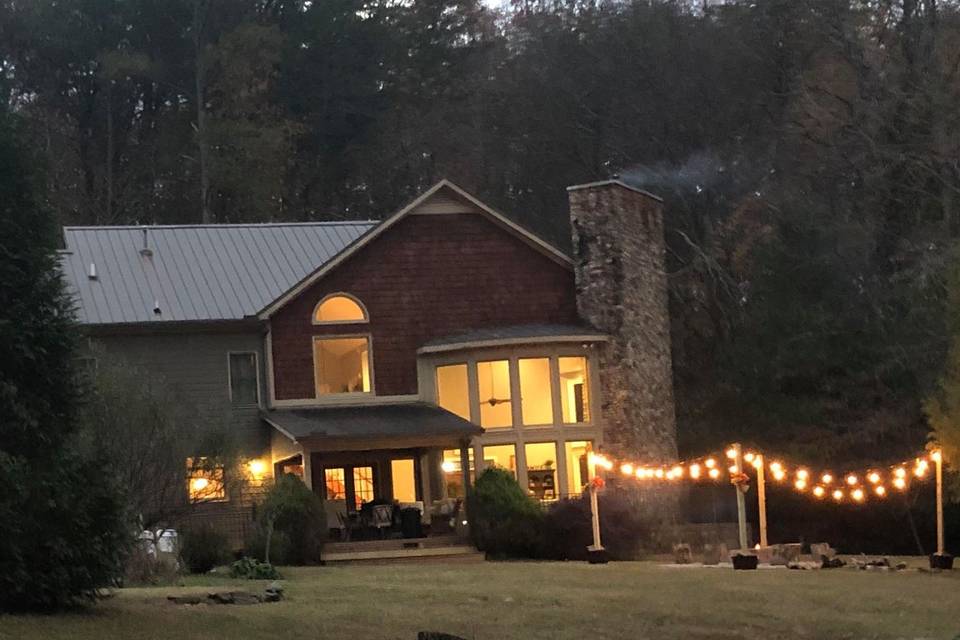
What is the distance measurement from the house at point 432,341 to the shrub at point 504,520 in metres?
1.67

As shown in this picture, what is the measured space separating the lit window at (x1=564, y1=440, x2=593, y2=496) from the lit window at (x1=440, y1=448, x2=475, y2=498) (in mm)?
1890

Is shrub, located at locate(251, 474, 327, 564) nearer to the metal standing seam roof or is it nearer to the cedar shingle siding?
the cedar shingle siding

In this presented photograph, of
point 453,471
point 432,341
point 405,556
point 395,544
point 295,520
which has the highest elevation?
point 432,341

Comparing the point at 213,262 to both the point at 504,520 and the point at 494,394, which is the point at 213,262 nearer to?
the point at 494,394

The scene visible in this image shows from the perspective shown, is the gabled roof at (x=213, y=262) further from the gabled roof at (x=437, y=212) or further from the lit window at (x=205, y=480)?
the lit window at (x=205, y=480)

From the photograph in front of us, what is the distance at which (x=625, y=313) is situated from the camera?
3027cm

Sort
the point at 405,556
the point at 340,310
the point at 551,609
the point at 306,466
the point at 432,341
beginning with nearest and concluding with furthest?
the point at 551,609
the point at 405,556
the point at 306,466
the point at 340,310
the point at 432,341

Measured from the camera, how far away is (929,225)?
3578 cm

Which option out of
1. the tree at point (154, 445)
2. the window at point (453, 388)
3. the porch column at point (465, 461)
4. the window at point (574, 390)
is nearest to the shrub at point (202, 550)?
the tree at point (154, 445)

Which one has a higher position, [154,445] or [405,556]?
[154,445]

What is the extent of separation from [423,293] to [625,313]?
388 centimetres

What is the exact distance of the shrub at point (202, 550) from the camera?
75.8ft

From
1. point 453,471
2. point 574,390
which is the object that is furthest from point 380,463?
point 574,390

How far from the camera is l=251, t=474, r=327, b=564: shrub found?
25.7m
